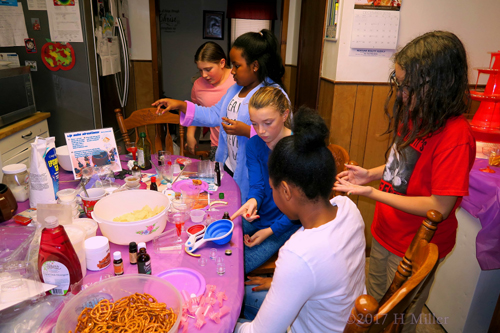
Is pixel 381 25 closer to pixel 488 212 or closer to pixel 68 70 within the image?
pixel 488 212

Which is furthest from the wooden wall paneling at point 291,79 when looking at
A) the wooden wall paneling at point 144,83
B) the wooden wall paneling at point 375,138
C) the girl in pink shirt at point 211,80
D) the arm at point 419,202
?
the arm at point 419,202

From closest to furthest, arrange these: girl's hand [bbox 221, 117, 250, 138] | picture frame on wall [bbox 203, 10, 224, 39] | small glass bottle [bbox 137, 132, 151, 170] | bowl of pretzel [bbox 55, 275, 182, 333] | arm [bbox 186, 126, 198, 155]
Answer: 1. bowl of pretzel [bbox 55, 275, 182, 333]
2. girl's hand [bbox 221, 117, 250, 138]
3. small glass bottle [bbox 137, 132, 151, 170]
4. arm [bbox 186, 126, 198, 155]
5. picture frame on wall [bbox 203, 10, 224, 39]

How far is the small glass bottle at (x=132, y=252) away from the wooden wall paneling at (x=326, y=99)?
1.88 m

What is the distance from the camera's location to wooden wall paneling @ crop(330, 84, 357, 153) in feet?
8.30

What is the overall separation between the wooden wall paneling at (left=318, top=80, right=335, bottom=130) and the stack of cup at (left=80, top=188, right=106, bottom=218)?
5.77 ft

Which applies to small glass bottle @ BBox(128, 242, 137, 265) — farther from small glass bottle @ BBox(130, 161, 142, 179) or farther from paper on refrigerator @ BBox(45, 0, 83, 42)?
paper on refrigerator @ BBox(45, 0, 83, 42)

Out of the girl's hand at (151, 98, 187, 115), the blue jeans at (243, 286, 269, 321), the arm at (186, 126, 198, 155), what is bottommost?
the blue jeans at (243, 286, 269, 321)

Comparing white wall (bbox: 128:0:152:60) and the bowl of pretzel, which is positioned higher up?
white wall (bbox: 128:0:152:60)

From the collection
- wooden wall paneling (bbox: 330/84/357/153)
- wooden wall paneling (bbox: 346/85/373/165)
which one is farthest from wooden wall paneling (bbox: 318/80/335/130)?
wooden wall paneling (bbox: 346/85/373/165)

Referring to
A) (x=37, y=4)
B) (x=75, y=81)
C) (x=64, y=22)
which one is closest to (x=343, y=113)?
(x=75, y=81)

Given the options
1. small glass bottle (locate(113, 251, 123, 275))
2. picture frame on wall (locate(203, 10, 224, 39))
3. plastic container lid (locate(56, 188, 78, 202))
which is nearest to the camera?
small glass bottle (locate(113, 251, 123, 275))

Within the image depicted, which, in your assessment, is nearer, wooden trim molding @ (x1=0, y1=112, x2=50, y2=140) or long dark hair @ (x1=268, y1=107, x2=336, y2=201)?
long dark hair @ (x1=268, y1=107, x2=336, y2=201)

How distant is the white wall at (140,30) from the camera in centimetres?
390

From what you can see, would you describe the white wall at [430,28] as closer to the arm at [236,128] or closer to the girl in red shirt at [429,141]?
the arm at [236,128]
